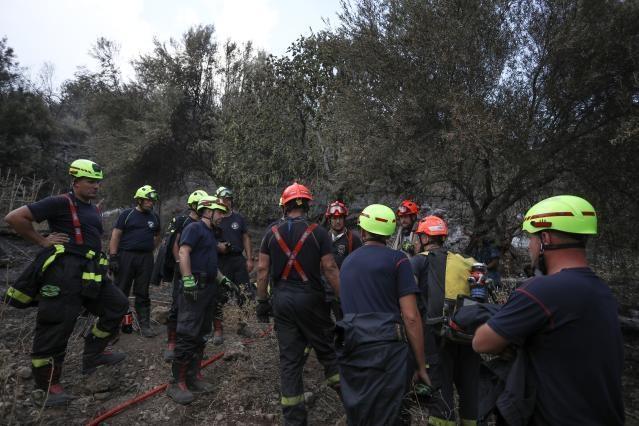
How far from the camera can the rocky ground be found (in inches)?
147

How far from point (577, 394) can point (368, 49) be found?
7.42 metres

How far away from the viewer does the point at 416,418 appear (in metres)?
3.53

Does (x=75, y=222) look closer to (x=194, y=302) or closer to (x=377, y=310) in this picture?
(x=194, y=302)

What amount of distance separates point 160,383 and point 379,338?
2898 millimetres

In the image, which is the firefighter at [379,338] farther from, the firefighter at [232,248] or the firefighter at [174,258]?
the firefighter at [232,248]

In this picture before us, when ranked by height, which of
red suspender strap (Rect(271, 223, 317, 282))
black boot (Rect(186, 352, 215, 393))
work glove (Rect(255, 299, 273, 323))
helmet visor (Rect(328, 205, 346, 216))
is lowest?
black boot (Rect(186, 352, 215, 393))

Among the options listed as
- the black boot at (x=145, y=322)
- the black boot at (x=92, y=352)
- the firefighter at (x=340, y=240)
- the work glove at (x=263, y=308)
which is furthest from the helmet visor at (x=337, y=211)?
the black boot at (x=145, y=322)

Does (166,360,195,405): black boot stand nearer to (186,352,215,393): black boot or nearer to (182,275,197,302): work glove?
(186,352,215,393): black boot

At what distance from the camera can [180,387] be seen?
4.04m

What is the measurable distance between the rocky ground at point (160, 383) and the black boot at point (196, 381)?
9 cm

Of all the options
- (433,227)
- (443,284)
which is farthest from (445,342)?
(433,227)

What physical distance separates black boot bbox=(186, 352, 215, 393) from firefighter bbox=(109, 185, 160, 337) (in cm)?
177

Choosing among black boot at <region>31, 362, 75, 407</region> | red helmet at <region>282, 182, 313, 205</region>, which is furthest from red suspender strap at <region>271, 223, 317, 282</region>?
black boot at <region>31, 362, 75, 407</region>

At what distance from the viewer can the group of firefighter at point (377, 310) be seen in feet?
5.67
